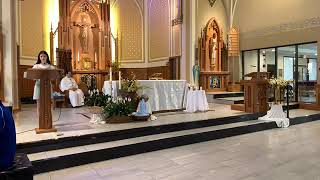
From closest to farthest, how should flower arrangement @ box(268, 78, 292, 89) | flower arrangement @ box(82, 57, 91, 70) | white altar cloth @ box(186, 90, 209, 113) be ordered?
flower arrangement @ box(268, 78, 292, 89), white altar cloth @ box(186, 90, 209, 113), flower arrangement @ box(82, 57, 91, 70)

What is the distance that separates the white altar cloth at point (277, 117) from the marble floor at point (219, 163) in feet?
4.84

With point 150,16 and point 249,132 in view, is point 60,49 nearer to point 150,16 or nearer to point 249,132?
point 150,16

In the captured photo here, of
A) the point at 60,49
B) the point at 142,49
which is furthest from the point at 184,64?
the point at 60,49

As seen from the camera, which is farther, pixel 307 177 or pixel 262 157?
pixel 262 157

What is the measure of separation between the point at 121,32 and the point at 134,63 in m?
1.46

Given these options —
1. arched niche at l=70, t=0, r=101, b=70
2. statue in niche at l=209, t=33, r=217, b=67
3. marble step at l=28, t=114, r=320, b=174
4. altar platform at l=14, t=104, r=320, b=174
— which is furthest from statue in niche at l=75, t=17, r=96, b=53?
marble step at l=28, t=114, r=320, b=174

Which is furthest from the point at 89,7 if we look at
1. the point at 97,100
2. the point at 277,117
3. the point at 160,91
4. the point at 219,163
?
the point at 219,163

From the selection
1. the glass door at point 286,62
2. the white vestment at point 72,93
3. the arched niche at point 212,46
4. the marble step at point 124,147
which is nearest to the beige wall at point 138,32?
the arched niche at point 212,46

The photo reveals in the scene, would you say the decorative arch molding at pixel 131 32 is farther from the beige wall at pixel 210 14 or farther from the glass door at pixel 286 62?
the glass door at pixel 286 62

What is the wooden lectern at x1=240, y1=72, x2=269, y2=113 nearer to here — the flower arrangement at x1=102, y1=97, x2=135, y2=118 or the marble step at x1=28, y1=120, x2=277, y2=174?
the marble step at x1=28, y1=120, x2=277, y2=174

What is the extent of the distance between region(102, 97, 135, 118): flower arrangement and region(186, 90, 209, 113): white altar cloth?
196 cm

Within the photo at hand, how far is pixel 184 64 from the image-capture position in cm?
1056

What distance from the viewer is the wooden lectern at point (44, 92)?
4.54 m

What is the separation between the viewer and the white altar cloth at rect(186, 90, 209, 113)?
7.48m
